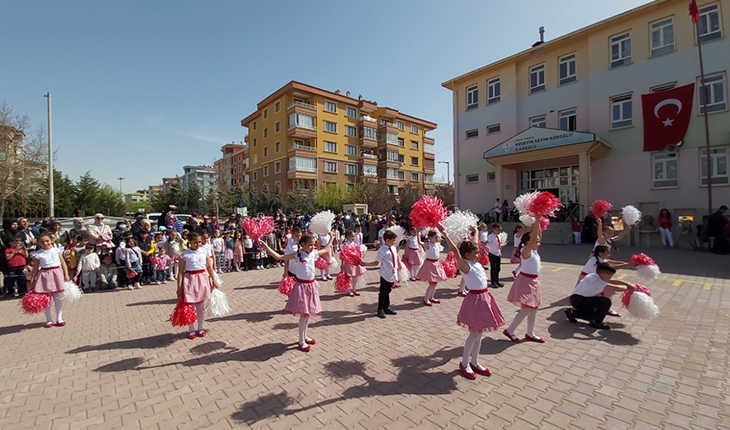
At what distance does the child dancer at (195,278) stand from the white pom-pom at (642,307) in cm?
720

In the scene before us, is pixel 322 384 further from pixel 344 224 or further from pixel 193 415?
pixel 344 224

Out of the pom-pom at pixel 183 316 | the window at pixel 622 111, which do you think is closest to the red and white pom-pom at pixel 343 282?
the pom-pom at pixel 183 316

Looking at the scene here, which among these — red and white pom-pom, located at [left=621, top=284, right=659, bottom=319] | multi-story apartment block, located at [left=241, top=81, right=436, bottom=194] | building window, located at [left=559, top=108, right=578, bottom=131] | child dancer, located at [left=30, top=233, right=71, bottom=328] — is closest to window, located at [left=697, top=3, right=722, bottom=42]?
building window, located at [left=559, top=108, right=578, bottom=131]

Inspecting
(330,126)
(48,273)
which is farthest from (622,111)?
(330,126)

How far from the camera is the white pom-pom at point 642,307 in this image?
18.1ft

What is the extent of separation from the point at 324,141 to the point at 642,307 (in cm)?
4489

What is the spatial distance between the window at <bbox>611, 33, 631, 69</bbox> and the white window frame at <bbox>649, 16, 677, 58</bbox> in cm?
104

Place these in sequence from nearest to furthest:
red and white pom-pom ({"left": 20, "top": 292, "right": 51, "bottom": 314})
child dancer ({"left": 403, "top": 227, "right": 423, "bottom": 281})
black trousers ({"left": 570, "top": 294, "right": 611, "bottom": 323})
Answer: black trousers ({"left": 570, "top": 294, "right": 611, "bottom": 323}) → red and white pom-pom ({"left": 20, "top": 292, "right": 51, "bottom": 314}) → child dancer ({"left": 403, "top": 227, "right": 423, "bottom": 281})

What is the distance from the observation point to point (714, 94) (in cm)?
1712

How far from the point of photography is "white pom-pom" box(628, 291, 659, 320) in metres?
5.52

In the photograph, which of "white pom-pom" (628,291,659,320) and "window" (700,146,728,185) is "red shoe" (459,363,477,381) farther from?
"window" (700,146,728,185)

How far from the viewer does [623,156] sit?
19703 millimetres

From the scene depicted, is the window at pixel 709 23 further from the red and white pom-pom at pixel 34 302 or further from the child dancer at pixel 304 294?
the red and white pom-pom at pixel 34 302

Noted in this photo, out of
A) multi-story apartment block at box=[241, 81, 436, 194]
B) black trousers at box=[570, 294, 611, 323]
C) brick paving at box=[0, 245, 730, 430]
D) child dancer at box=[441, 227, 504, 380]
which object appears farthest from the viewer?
multi-story apartment block at box=[241, 81, 436, 194]
